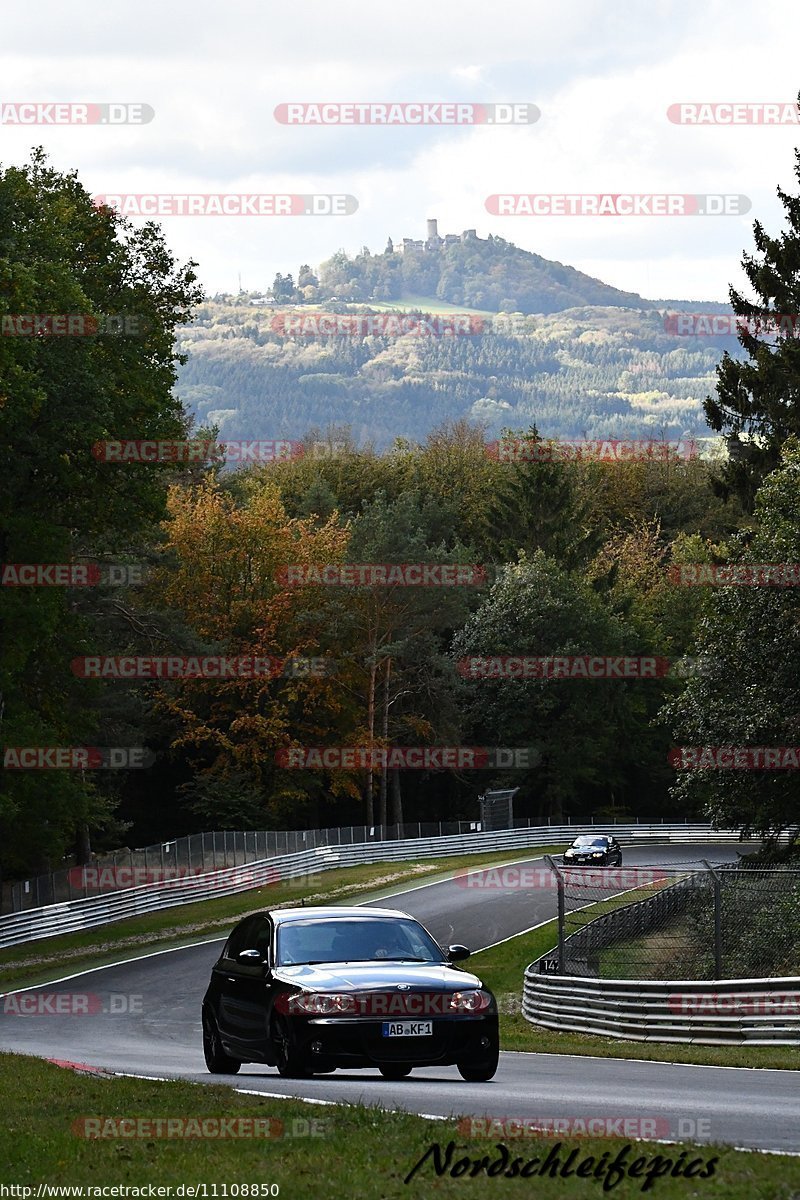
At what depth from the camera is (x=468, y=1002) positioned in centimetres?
1330

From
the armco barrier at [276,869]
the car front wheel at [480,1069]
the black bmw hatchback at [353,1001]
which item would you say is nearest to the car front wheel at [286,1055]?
the black bmw hatchback at [353,1001]

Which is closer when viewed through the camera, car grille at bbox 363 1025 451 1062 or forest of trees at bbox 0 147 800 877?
car grille at bbox 363 1025 451 1062

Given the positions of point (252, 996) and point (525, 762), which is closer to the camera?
point (252, 996)

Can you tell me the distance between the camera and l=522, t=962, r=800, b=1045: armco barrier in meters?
18.8

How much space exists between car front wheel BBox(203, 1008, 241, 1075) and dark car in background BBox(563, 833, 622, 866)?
44705 mm

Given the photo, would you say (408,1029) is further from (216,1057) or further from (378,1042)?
(216,1057)

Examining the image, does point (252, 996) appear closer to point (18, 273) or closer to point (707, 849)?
point (18, 273)

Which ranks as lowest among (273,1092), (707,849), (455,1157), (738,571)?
(707,849)

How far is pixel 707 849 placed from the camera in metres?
71.6

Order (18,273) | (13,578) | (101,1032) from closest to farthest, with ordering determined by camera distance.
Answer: (101,1032)
(18,273)
(13,578)

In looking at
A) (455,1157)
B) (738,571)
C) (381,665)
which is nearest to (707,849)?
(381,665)

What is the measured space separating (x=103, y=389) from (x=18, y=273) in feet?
16.9

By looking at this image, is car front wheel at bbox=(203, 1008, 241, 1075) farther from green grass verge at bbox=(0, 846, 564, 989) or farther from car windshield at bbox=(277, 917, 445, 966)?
green grass verge at bbox=(0, 846, 564, 989)

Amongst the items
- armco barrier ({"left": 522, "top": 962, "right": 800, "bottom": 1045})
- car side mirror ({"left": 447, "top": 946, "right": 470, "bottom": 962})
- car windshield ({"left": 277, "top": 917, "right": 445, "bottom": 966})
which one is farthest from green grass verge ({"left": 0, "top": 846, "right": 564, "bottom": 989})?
car side mirror ({"left": 447, "top": 946, "right": 470, "bottom": 962})
